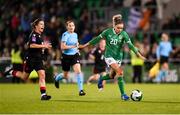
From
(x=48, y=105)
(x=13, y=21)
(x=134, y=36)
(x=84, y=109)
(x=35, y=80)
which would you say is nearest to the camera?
(x=84, y=109)

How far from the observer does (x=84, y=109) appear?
15.1m

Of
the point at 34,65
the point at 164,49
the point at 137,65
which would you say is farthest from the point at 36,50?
the point at 137,65

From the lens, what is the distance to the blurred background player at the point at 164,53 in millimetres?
30752

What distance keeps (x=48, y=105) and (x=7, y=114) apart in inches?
86.9

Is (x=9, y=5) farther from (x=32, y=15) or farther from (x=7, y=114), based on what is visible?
(x=7, y=114)

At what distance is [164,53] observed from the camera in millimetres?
30906

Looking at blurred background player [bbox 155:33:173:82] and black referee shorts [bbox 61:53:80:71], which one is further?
blurred background player [bbox 155:33:173:82]

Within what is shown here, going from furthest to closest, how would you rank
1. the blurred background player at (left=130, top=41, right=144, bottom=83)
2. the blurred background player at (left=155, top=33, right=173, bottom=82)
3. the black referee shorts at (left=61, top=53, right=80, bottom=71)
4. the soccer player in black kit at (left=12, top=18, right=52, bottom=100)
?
1. the blurred background player at (left=130, top=41, right=144, bottom=83)
2. the blurred background player at (left=155, top=33, right=173, bottom=82)
3. the black referee shorts at (left=61, top=53, right=80, bottom=71)
4. the soccer player in black kit at (left=12, top=18, right=52, bottom=100)

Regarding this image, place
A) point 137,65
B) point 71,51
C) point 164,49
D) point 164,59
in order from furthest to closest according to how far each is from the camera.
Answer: point 137,65, point 164,59, point 164,49, point 71,51

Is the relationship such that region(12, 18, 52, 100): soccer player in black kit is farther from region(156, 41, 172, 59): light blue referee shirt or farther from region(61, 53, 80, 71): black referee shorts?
region(156, 41, 172, 59): light blue referee shirt

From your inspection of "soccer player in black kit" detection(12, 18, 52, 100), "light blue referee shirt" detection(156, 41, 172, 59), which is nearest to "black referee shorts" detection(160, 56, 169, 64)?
"light blue referee shirt" detection(156, 41, 172, 59)

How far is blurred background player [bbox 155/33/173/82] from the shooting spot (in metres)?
30.8

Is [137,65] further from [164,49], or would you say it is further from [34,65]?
[34,65]

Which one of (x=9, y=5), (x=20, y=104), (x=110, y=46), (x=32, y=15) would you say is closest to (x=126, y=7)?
(x=32, y=15)
